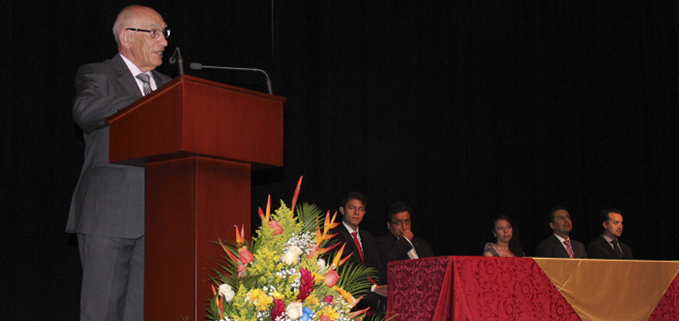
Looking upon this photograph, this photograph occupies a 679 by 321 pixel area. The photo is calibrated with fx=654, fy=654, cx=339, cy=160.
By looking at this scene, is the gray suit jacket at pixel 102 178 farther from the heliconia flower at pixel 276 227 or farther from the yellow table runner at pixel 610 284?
the yellow table runner at pixel 610 284

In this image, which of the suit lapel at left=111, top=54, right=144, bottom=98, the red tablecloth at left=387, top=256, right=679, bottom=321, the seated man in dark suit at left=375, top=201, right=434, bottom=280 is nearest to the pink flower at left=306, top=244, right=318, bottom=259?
the suit lapel at left=111, top=54, right=144, bottom=98

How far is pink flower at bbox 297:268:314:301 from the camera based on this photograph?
4.64ft

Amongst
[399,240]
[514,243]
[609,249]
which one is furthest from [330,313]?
[609,249]

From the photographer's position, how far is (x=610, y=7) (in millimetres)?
7738

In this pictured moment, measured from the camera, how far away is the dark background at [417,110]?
3.92m

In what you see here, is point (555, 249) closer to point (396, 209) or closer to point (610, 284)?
point (396, 209)

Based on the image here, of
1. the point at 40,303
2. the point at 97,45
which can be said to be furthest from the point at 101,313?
the point at 97,45

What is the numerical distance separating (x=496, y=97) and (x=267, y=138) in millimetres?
5118

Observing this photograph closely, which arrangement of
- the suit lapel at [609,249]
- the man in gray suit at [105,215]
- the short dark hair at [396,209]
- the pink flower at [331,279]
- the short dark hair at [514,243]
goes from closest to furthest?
the pink flower at [331,279], the man in gray suit at [105,215], the short dark hair at [396,209], the short dark hair at [514,243], the suit lapel at [609,249]

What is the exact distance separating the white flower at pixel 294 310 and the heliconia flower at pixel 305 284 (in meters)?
0.04

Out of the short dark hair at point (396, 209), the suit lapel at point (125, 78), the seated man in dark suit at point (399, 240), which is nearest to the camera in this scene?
the suit lapel at point (125, 78)

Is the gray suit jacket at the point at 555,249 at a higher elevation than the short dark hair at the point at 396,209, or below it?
below

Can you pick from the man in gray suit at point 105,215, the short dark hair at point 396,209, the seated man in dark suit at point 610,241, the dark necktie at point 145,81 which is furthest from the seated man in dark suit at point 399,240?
the man in gray suit at point 105,215

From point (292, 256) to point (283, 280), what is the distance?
7 cm
